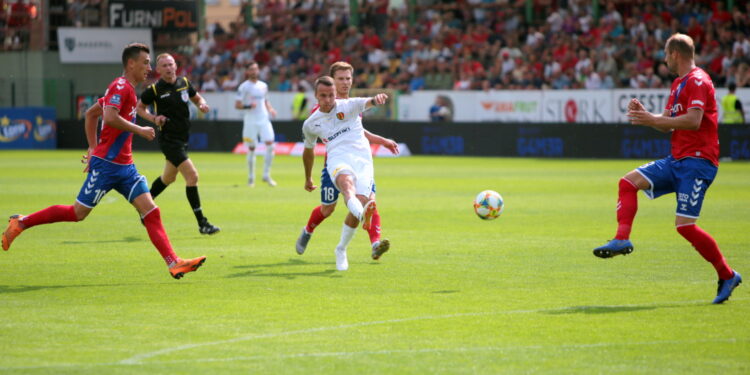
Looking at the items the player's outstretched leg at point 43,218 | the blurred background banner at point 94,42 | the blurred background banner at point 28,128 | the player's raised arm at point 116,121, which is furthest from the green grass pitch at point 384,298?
the blurred background banner at point 94,42

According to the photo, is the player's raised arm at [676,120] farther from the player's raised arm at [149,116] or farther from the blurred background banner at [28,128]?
the blurred background banner at [28,128]

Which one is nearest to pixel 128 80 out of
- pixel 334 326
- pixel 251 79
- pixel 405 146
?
pixel 334 326

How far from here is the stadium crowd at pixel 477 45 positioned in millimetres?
34031

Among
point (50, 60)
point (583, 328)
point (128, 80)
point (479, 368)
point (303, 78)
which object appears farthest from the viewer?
point (50, 60)

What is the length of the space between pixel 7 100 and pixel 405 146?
16.9 meters

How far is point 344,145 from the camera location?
10.9 m

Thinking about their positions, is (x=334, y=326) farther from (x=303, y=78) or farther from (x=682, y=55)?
(x=303, y=78)

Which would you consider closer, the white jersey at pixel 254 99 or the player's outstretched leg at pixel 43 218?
the player's outstretched leg at pixel 43 218

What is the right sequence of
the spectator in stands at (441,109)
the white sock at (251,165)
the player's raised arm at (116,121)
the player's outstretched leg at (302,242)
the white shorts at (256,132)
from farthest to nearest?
the spectator in stands at (441,109)
the white shorts at (256,132)
the white sock at (251,165)
the player's outstretched leg at (302,242)
the player's raised arm at (116,121)

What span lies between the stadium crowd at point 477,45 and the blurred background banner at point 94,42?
7.79 feet

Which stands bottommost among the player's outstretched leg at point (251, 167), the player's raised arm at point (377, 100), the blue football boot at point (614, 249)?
the player's outstretched leg at point (251, 167)

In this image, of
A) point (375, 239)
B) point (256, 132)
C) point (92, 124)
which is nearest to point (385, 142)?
point (375, 239)

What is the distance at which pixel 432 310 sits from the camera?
27.6 feet

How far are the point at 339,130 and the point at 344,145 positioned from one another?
16cm
